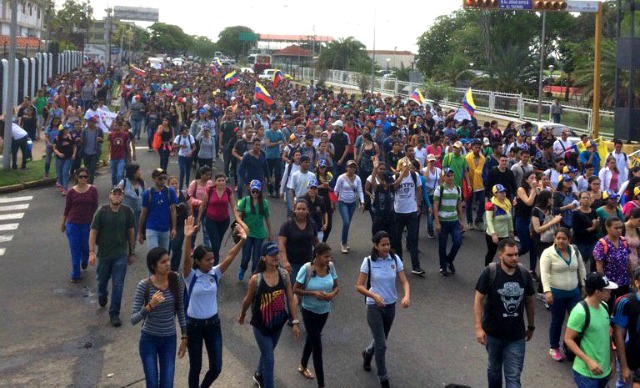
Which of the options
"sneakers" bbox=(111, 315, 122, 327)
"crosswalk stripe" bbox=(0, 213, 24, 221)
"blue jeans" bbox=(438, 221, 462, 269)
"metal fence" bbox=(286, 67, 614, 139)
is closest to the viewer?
"sneakers" bbox=(111, 315, 122, 327)

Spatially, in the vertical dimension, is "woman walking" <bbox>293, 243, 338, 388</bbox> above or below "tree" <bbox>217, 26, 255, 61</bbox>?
below

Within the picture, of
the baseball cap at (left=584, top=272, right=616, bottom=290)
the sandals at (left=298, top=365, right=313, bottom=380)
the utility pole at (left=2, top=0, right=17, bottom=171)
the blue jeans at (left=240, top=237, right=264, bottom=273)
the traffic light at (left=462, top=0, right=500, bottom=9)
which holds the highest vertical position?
the traffic light at (left=462, top=0, right=500, bottom=9)

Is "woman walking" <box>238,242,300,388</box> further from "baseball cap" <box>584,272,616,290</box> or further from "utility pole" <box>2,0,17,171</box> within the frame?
"utility pole" <box>2,0,17,171</box>

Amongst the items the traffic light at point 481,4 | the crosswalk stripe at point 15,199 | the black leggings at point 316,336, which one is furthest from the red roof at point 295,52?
the black leggings at point 316,336


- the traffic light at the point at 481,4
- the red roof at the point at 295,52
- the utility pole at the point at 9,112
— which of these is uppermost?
the red roof at the point at 295,52

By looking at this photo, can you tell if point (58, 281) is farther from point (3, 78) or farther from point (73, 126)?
point (3, 78)

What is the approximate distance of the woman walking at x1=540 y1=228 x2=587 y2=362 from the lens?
7.61m

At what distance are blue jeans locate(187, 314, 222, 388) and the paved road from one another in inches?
24.5

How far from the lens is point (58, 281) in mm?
10188

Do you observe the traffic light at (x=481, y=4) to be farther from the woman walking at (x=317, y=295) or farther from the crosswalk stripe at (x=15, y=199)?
the woman walking at (x=317, y=295)

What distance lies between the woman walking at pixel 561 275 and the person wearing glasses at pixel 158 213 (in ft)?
15.1

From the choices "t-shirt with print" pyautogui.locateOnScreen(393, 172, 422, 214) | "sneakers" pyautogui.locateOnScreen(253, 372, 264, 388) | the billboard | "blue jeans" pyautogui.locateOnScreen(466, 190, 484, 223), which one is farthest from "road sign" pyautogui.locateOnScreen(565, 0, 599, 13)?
the billboard

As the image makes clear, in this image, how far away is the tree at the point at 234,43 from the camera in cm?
13919

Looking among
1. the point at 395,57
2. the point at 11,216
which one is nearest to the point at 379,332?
the point at 11,216
